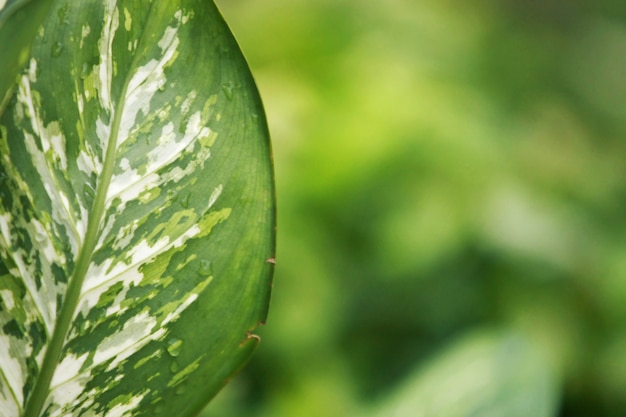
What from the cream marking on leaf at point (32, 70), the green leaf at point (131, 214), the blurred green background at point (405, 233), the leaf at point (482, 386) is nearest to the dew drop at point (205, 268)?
the green leaf at point (131, 214)

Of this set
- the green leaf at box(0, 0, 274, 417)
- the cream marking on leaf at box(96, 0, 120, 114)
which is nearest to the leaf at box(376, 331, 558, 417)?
the green leaf at box(0, 0, 274, 417)

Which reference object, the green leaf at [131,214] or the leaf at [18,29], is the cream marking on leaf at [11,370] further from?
the leaf at [18,29]

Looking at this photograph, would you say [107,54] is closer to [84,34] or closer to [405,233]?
[84,34]

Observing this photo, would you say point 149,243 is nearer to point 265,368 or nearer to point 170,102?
point 170,102

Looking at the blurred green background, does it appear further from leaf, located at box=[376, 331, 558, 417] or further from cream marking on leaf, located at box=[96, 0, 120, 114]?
cream marking on leaf, located at box=[96, 0, 120, 114]

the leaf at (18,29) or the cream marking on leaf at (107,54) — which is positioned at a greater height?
the leaf at (18,29)

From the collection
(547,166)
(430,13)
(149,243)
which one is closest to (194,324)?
(149,243)

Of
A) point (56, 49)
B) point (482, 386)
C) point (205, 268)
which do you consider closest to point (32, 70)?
point (56, 49)
